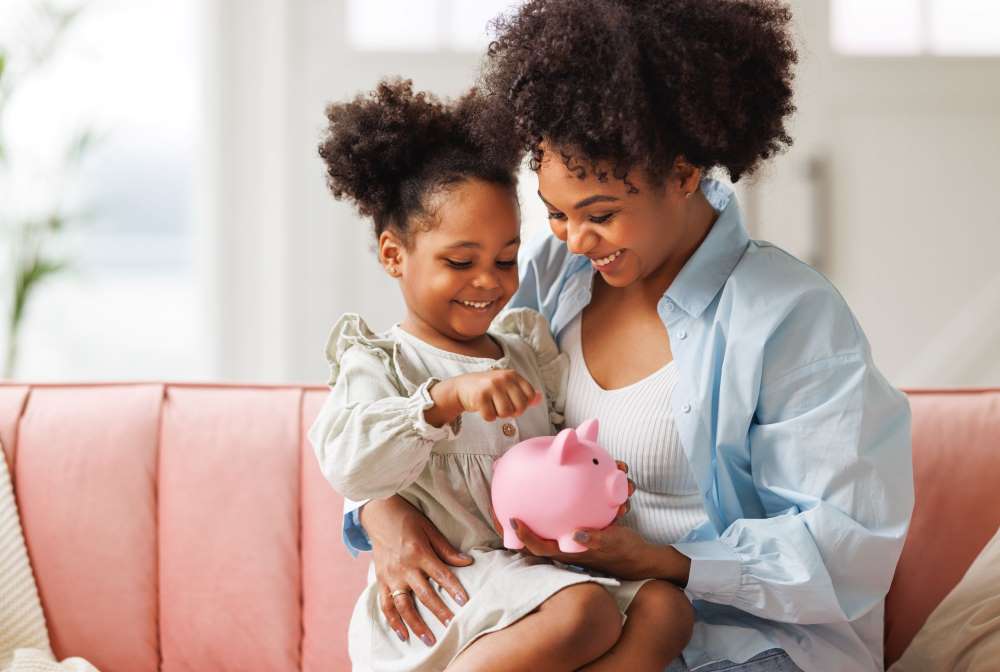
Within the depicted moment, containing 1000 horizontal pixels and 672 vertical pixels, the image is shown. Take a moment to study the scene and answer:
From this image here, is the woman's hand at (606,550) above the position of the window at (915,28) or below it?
below

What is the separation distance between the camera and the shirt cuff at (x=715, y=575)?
141 centimetres

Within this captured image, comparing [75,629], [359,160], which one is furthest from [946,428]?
[75,629]

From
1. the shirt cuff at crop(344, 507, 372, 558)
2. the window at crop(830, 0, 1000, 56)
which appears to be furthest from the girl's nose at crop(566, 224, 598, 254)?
the window at crop(830, 0, 1000, 56)

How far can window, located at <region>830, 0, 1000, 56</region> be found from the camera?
10.6ft

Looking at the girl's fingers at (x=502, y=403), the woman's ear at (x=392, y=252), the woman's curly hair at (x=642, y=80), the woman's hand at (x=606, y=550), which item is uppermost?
the woman's curly hair at (x=642, y=80)

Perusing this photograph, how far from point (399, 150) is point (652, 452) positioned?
0.59 m

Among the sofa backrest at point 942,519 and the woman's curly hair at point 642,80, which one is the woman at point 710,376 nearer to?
the woman's curly hair at point 642,80

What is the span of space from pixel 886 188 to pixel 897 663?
6.19 ft

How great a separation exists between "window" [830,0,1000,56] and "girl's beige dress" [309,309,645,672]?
6.78ft

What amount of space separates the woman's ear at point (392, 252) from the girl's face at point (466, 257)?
0.03 m

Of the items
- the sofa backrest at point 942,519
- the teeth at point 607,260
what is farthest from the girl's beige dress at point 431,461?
the sofa backrest at point 942,519

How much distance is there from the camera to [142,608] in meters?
1.96

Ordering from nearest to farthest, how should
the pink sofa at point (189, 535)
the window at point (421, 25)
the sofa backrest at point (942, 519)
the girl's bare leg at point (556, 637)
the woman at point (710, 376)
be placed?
the girl's bare leg at point (556, 637) < the woman at point (710, 376) < the sofa backrest at point (942, 519) < the pink sofa at point (189, 535) < the window at point (421, 25)

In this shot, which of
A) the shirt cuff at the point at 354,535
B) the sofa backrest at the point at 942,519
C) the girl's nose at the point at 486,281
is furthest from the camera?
the sofa backrest at the point at 942,519
